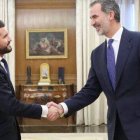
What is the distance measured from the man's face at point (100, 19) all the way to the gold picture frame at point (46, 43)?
527 centimetres

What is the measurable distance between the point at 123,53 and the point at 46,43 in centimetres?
561

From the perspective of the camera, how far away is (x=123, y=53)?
8.38 feet

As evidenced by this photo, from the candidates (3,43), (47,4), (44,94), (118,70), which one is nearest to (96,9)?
(118,70)

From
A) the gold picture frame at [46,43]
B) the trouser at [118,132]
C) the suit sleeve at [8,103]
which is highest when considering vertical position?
the gold picture frame at [46,43]

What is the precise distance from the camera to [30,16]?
812 cm

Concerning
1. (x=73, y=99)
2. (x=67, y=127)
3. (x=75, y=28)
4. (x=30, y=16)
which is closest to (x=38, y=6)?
(x=30, y=16)

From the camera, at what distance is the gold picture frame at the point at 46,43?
8047 millimetres

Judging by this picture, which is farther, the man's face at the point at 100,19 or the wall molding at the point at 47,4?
the wall molding at the point at 47,4

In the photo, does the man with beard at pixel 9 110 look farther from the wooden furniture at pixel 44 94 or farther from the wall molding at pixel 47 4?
the wall molding at pixel 47 4

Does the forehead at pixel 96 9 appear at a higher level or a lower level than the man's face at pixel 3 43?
higher

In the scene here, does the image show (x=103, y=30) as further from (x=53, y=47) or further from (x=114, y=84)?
(x=53, y=47)

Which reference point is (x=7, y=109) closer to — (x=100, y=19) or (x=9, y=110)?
(x=9, y=110)

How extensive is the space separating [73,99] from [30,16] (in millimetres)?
5267

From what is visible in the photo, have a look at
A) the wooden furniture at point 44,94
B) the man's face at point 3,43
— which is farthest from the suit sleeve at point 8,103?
the wooden furniture at point 44,94
